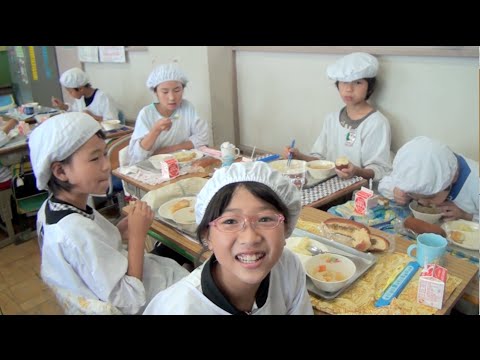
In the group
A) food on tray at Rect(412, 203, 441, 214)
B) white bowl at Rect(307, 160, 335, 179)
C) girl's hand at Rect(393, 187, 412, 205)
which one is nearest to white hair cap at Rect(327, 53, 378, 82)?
white bowl at Rect(307, 160, 335, 179)

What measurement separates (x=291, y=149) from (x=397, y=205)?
0.78 metres

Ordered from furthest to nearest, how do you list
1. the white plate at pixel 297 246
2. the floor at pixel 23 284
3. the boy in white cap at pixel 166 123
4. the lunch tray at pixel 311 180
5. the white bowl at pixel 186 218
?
the boy in white cap at pixel 166 123
the floor at pixel 23 284
the lunch tray at pixel 311 180
the white bowl at pixel 186 218
the white plate at pixel 297 246

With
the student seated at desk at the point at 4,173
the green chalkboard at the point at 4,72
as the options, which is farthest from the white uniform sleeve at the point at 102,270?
the green chalkboard at the point at 4,72

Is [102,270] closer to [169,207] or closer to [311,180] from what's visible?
[169,207]

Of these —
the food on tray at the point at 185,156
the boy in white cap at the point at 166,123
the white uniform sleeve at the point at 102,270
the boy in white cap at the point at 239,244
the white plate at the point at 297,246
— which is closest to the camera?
the boy in white cap at the point at 239,244

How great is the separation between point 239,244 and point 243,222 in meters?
0.06

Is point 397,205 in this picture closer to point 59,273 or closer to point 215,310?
point 215,310

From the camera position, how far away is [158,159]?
2553 mm

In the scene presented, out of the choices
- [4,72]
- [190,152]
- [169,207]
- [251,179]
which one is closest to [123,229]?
[169,207]

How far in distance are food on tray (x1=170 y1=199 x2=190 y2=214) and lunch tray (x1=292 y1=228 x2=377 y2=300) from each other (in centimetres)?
59

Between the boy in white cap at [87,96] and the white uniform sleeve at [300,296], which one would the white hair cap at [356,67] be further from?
the boy in white cap at [87,96]

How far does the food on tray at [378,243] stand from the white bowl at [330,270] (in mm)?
145

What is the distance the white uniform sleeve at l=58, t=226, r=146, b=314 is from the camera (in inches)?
52.3

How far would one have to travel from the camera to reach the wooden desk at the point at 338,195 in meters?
1.96
